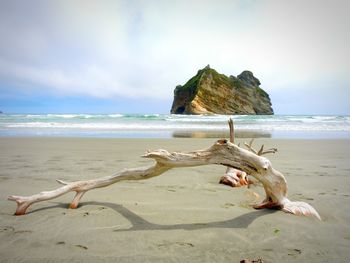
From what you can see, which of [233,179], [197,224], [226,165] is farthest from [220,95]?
[197,224]

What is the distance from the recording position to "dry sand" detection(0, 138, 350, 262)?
8.65ft

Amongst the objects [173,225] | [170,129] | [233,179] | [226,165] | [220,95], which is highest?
[220,95]

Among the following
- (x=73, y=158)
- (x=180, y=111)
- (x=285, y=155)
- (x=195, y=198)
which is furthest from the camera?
(x=180, y=111)

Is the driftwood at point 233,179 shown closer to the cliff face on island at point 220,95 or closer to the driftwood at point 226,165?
the driftwood at point 226,165

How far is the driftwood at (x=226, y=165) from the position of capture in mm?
3400

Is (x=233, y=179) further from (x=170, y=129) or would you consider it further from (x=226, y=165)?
(x=170, y=129)

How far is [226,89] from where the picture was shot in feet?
207

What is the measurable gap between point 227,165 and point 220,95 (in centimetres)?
5935

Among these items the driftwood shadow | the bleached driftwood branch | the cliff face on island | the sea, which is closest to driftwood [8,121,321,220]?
the bleached driftwood branch

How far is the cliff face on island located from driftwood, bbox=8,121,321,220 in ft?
170

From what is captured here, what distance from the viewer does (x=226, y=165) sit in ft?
11.4

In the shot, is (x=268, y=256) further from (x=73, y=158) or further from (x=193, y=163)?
(x=73, y=158)

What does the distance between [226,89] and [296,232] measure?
6188 cm

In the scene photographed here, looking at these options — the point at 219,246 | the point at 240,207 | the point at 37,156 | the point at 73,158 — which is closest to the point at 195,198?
the point at 240,207
